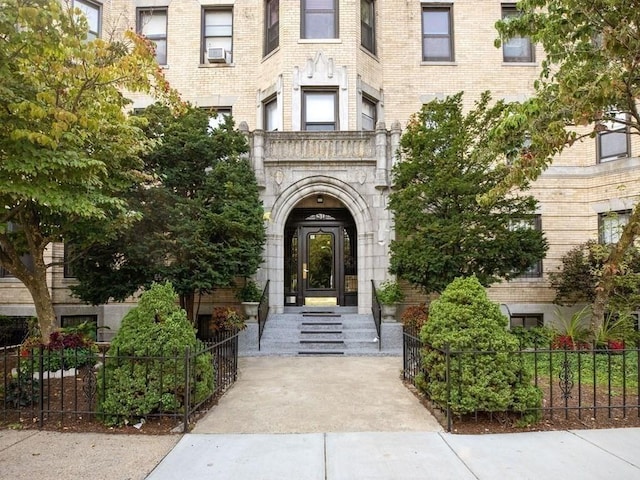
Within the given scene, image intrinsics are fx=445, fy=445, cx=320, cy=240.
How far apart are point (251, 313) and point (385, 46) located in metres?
9.89

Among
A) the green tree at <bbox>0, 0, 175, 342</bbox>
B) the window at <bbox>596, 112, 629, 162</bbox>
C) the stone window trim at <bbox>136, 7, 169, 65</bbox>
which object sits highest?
the stone window trim at <bbox>136, 7, 169, 65</bbox>

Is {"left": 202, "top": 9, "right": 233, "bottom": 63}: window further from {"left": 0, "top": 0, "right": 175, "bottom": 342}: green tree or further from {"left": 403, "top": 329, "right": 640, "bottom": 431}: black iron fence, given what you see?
{"left": 403, "top": 329, "right": 640, "bottom": 431}: black iron fence

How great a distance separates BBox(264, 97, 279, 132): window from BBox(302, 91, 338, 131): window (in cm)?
106

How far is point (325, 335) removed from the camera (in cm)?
1092

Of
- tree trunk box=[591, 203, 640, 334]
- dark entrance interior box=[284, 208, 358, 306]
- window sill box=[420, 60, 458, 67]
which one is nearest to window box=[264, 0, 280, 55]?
window sill box=[420, 60, 458, 67]

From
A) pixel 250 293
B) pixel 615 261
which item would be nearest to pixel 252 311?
pixel 250 293

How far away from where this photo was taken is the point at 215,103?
14.8m

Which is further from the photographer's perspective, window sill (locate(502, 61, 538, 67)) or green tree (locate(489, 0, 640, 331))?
window sill (locate(502, 61, 538, 67))

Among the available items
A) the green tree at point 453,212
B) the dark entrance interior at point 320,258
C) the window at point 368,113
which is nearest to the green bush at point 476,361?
the green tree at point 453,212

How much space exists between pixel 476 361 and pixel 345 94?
32.9 feet

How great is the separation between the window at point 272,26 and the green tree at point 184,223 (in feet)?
16.4

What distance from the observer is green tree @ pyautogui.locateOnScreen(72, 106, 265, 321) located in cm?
955

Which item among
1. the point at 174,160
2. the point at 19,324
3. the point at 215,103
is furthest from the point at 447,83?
the point at 19,324

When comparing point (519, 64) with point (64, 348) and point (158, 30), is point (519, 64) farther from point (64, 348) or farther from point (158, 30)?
point (64, 348)
